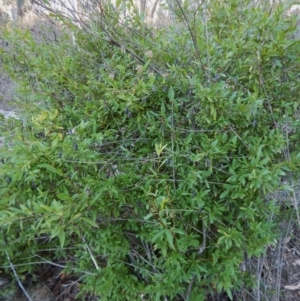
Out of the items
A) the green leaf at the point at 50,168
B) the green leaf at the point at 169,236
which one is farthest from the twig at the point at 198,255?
the green leaf at the point at 50,168

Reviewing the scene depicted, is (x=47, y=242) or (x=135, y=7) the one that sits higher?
(x=135, y=7)

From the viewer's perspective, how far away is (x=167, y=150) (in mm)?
1509

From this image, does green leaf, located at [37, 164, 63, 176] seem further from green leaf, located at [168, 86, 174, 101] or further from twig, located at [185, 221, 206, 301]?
twig, located at [185, 221, 206, 301]

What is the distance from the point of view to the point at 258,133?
5.20 ft

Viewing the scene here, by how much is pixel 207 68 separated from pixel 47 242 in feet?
5.36

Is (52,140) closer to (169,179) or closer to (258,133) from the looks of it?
(169,179)

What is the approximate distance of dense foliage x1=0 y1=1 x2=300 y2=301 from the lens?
1.45 meters

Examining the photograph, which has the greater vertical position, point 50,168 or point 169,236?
point 50,168

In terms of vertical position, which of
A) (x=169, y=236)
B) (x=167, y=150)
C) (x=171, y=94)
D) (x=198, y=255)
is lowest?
(x=198, y=255)

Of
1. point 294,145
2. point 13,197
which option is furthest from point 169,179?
point 13,197

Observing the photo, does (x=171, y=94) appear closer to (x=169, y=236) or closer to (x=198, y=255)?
(x=169, y=236)

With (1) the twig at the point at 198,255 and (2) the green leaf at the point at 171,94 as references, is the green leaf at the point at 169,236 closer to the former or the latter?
(1) the twig at the point at 198,255

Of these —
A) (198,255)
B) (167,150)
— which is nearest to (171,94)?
(167,150)

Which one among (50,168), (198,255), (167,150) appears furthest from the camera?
(198,255)
